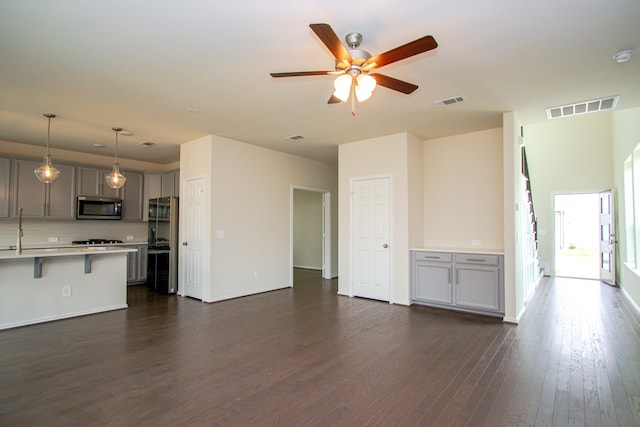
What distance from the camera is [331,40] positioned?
2096 millimetres

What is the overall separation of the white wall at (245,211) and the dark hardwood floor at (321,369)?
1049 millimetres

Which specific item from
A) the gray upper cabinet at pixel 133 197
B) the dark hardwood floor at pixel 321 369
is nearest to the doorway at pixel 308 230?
the gray upper cabinet at pixel 133 197

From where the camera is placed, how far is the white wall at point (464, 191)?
16.7 feet

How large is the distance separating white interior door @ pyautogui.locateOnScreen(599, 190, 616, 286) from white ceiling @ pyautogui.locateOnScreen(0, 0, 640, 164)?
13.1 feet

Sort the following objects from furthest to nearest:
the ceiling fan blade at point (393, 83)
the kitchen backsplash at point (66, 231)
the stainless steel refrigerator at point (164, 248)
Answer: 1. the stainless steel refrigerator at point (164, 248)
2. the kitchen backsplash at point (66, 231)
3. the ceiling fan blade at point (393, 83)

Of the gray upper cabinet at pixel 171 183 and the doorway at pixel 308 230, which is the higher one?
the gray upper cabinet at pixel 171 183

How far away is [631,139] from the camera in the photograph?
5.25 m

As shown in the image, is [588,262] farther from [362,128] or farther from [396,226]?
[362,128]

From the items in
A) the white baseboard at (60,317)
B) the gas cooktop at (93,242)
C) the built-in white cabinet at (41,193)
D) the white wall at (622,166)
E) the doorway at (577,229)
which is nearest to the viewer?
the white baseboard at (60,317)

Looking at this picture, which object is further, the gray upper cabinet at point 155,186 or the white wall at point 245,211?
the gray upper cabinet at point 155,186

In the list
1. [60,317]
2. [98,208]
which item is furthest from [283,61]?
[98,208]

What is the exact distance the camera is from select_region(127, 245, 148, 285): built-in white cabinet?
6812 mm

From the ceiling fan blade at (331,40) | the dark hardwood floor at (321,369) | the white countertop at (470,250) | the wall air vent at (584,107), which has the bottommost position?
the dark hardwood floor at (321,369)

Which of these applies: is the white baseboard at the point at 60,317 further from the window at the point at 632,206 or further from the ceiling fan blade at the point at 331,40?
the window at the point at 632,206
